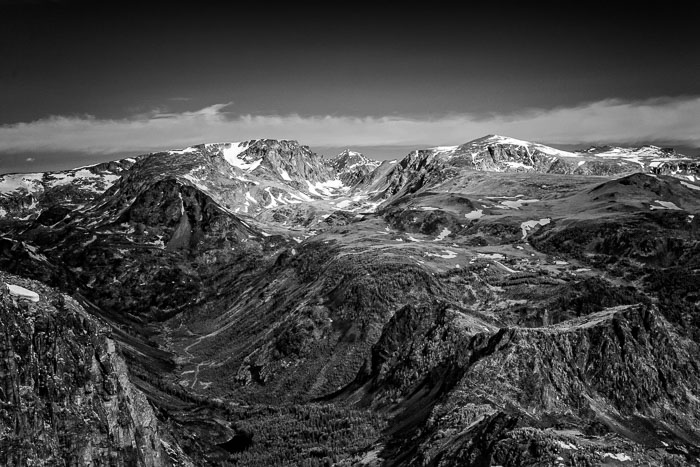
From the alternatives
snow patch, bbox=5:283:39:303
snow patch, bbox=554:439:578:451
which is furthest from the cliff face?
snow patch, bbox=554:439:578:451

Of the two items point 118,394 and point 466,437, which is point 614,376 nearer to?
point 466,437

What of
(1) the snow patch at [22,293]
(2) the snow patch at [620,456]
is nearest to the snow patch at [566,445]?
(2) the snow patch at [620,456]

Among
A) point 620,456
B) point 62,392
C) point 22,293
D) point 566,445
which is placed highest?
point 22,293

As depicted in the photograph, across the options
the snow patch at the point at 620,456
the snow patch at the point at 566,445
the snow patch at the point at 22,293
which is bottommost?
the snow patch at the point at 620,456

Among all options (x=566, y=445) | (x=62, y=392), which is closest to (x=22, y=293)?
(x=62, y=392)

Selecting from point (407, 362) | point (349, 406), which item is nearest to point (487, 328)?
point (407, 362)

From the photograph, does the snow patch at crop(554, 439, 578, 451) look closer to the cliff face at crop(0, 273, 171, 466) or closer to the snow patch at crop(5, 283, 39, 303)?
the cliff face at crop(0, 273, 171, 466)

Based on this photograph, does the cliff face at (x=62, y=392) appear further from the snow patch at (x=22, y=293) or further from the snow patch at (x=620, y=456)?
the snow patch at (x=620, y=456)

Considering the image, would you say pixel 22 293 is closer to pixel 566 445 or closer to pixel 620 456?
pixel 566 445
